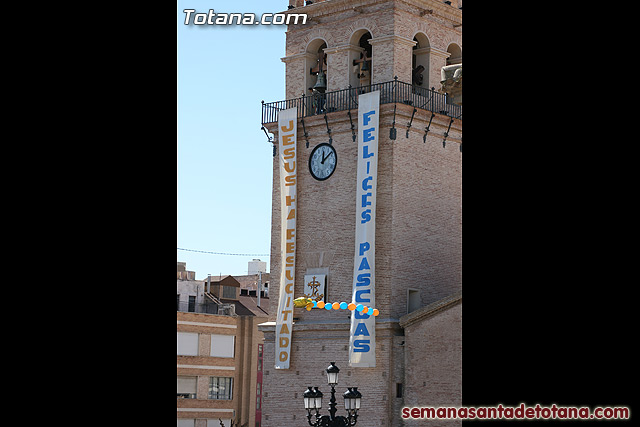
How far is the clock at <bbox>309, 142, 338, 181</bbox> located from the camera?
31.7m

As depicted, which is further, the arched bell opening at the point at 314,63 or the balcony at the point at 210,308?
the balcony at the point at 210,308

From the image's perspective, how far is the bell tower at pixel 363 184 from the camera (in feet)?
99.5

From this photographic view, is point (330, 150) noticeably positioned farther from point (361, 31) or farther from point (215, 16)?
point (215, 16)

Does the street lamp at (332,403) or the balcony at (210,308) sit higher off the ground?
the balcony at (210,308)

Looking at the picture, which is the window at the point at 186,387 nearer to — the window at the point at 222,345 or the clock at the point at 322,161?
the window at the point at 222,345

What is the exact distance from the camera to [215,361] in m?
47.8

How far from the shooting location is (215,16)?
45.1 ft

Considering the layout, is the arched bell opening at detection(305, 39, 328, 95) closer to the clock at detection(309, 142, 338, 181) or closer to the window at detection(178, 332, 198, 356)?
the clock at detection(309, 142, 338, 181)

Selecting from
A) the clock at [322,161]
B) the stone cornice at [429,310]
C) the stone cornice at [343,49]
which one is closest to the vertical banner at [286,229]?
the clock at [322,161]

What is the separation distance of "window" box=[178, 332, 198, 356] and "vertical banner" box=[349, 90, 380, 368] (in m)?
17.8

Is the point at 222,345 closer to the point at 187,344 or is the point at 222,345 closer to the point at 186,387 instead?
the point at 187,344

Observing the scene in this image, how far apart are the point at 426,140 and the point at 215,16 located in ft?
60.2

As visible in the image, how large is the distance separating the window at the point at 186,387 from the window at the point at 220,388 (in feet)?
3.01
